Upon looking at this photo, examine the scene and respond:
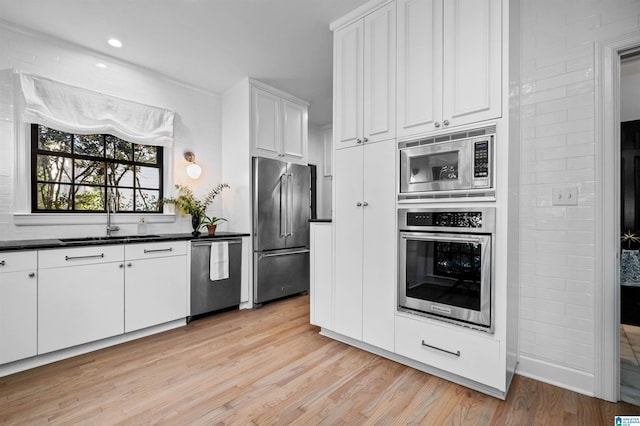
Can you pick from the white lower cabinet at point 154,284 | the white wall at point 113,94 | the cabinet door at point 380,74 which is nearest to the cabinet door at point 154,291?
the white lower cabinet at point 154,284

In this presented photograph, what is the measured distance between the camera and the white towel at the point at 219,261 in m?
3.29

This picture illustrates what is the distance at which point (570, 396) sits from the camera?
1.82 m

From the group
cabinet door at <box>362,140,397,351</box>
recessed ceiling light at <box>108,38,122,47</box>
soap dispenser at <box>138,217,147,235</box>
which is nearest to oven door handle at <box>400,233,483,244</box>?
cabinet door at <box>362,140,397,351</box>

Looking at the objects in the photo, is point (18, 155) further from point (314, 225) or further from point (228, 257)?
point (314, 225)

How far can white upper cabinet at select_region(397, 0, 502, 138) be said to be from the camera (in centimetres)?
179

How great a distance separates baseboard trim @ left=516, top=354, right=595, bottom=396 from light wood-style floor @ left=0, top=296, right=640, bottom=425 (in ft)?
0.19

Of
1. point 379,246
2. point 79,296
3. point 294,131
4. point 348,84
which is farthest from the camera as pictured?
point 294,131

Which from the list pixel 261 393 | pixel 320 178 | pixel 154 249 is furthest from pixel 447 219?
pixel 320 178

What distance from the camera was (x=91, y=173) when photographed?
122 inches

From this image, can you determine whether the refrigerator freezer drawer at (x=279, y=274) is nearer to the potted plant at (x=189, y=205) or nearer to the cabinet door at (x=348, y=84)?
the potted plant at (x=189, y=205)

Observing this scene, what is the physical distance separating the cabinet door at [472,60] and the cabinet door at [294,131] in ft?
8.15

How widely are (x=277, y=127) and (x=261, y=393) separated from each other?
3113 millimetres

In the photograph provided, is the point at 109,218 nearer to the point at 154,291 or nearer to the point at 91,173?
the point at 91,173

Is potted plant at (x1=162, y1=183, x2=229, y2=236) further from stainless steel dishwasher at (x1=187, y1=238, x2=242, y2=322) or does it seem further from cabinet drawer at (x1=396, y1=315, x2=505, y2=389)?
cabinet drawer at (x1=396, y1=315, x2=505, y2=389)
